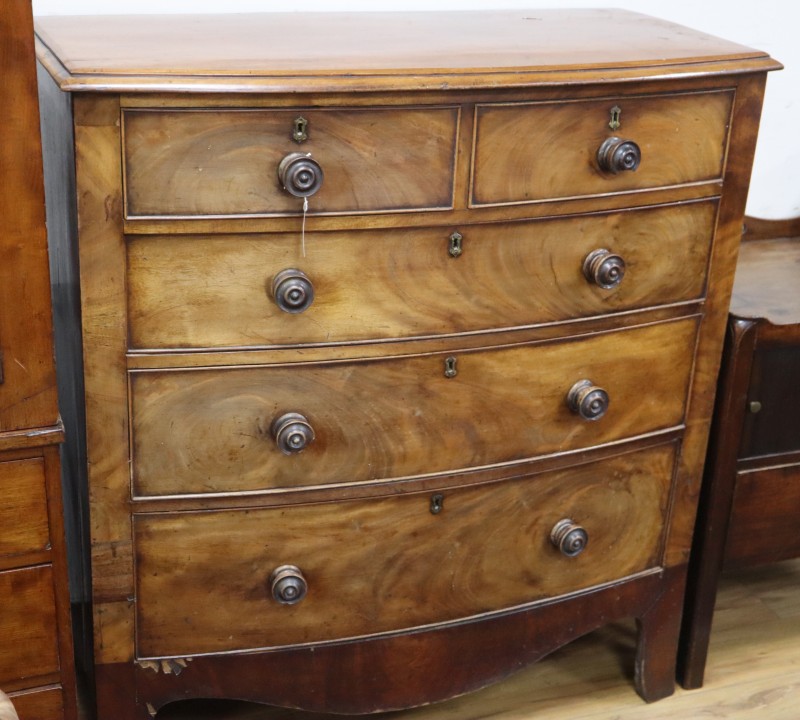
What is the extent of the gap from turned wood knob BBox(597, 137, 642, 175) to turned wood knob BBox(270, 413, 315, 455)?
59cm

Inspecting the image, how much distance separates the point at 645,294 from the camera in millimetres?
1961

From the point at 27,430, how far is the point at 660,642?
1.27 meters

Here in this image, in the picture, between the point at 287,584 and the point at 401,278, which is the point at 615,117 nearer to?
the point at 401,278

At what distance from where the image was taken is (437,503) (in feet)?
6.38

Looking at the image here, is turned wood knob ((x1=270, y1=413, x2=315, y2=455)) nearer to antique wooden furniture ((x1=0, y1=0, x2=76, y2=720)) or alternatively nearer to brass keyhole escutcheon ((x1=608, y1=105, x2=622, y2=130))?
antique wooden furniture ((x1=0, y1=0, x2=76, y2=720))

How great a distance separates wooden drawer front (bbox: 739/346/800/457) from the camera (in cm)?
216

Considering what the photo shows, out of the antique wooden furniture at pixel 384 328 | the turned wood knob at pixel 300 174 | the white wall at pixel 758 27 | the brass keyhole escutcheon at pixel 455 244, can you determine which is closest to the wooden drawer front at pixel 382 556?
the antique wooden furniture at pixel 384 328

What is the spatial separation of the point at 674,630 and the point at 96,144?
141cm

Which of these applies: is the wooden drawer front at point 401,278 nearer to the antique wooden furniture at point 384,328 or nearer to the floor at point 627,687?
the antique wooden furniture at point 384,328

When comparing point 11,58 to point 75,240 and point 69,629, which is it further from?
point 69,629

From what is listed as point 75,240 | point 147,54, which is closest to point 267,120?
point 147,54

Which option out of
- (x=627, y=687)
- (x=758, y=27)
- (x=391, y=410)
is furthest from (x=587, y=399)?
(x=758, y=27)

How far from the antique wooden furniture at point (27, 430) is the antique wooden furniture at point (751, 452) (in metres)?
1.15

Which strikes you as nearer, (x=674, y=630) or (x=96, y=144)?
(x=96, y=144)
